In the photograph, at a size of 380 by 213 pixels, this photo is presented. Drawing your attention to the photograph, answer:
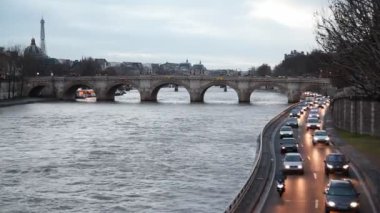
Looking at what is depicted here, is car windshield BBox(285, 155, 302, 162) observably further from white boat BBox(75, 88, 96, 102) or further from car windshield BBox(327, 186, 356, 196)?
white boat BBox(75, 88, 96, 102)

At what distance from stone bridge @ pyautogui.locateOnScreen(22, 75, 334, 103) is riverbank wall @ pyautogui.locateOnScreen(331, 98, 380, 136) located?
6872 centimetres

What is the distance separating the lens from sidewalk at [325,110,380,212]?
30.5 m

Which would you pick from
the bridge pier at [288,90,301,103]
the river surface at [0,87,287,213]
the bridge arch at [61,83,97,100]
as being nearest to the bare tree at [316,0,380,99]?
the river surface at [0,87,287,213]

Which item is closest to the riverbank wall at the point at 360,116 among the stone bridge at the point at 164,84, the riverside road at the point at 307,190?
the riverside road at the point at 307,190

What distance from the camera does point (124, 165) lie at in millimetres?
48375

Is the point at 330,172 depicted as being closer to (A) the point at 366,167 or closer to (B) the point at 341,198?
(A) the point at 366,167

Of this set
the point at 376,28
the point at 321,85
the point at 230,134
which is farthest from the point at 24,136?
the point at 321,85

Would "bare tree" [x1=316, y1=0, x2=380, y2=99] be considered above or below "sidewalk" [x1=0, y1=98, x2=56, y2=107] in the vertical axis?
above

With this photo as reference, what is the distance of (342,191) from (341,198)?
0.61 meters

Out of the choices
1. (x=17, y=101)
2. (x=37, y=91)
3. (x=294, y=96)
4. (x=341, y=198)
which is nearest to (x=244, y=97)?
(x=294, y=96)

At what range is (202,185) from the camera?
39938mm

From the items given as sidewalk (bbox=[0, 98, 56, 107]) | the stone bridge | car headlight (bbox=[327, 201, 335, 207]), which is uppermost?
the stone bridge

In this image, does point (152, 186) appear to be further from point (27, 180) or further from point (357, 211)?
point (357, 211)

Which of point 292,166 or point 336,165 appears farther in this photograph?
point 292,166
